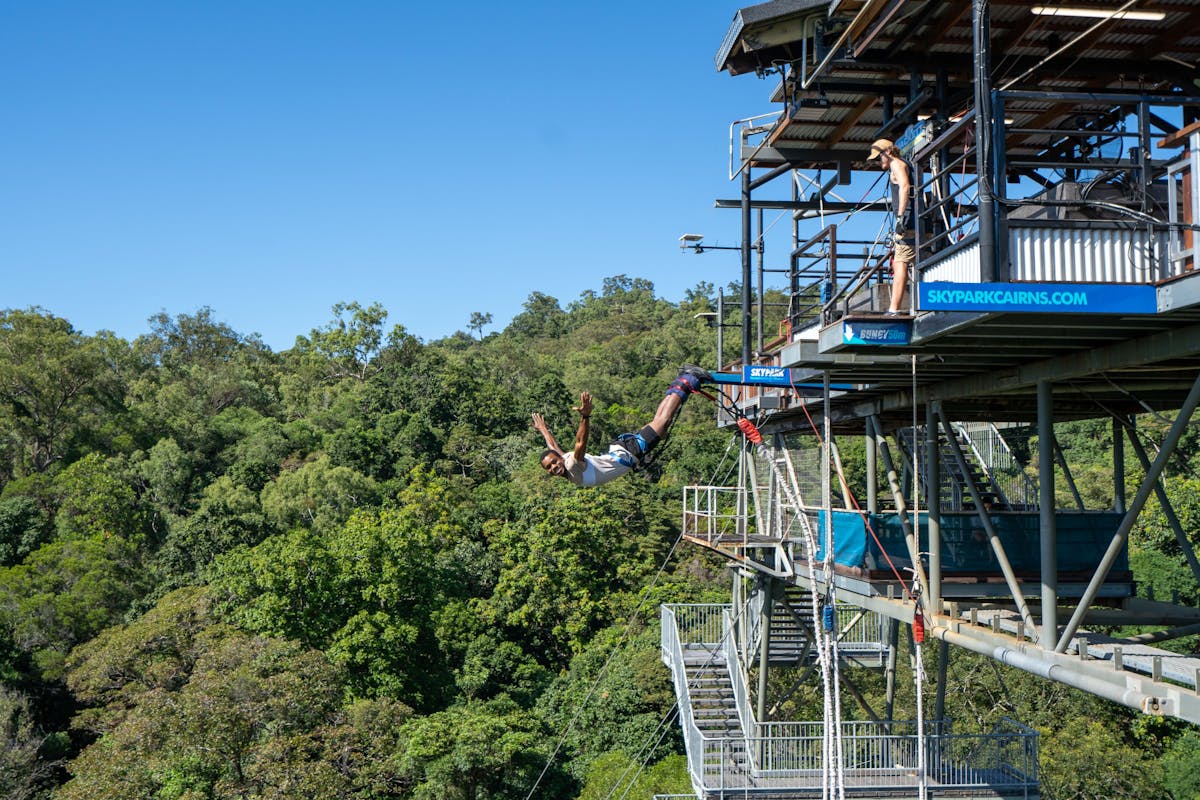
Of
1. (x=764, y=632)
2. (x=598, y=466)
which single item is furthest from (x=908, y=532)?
(x=764, y=632)

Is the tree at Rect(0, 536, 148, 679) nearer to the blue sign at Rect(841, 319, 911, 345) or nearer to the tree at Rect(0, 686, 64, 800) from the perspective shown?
the tree at Rect(0, 686, 64, 800)

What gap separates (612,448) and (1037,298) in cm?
483

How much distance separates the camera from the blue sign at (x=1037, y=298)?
7.41 m

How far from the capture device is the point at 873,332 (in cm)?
895

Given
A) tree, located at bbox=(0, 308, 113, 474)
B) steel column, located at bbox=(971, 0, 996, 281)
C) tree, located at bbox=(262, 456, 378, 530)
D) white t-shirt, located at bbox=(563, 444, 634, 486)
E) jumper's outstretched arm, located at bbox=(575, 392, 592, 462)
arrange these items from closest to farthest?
steel column, located at bbox=(971, 0, 996, 281) → jumper's outstretched arm, located at bbox=(575, 392, 592, 462) → white t-shirt, located at bbox=(563, 444, 634, 486) → tree, located at bbox=(262, 456, 378, 530) → tree, located at bbox=(0, 308, 113, 474)

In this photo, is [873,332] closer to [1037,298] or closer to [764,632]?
[1037,298]

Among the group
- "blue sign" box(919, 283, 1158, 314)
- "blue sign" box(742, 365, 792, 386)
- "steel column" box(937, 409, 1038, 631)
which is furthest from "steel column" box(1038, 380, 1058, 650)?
"blue sign" box(742, 365, 792, 386)

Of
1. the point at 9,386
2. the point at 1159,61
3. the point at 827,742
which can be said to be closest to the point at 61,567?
the point at 9,386

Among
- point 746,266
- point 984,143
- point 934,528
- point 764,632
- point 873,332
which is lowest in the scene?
point 764,632

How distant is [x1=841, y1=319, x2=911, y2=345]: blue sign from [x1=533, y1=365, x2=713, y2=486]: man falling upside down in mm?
2387

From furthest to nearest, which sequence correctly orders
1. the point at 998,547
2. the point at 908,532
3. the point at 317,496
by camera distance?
the point at 317,496 → the point at 908,532 → the point at 998,547

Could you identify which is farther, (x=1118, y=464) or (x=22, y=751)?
(x=22, y=751)

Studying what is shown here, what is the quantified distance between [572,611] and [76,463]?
24570 millimetres

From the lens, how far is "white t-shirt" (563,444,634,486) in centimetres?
1004
